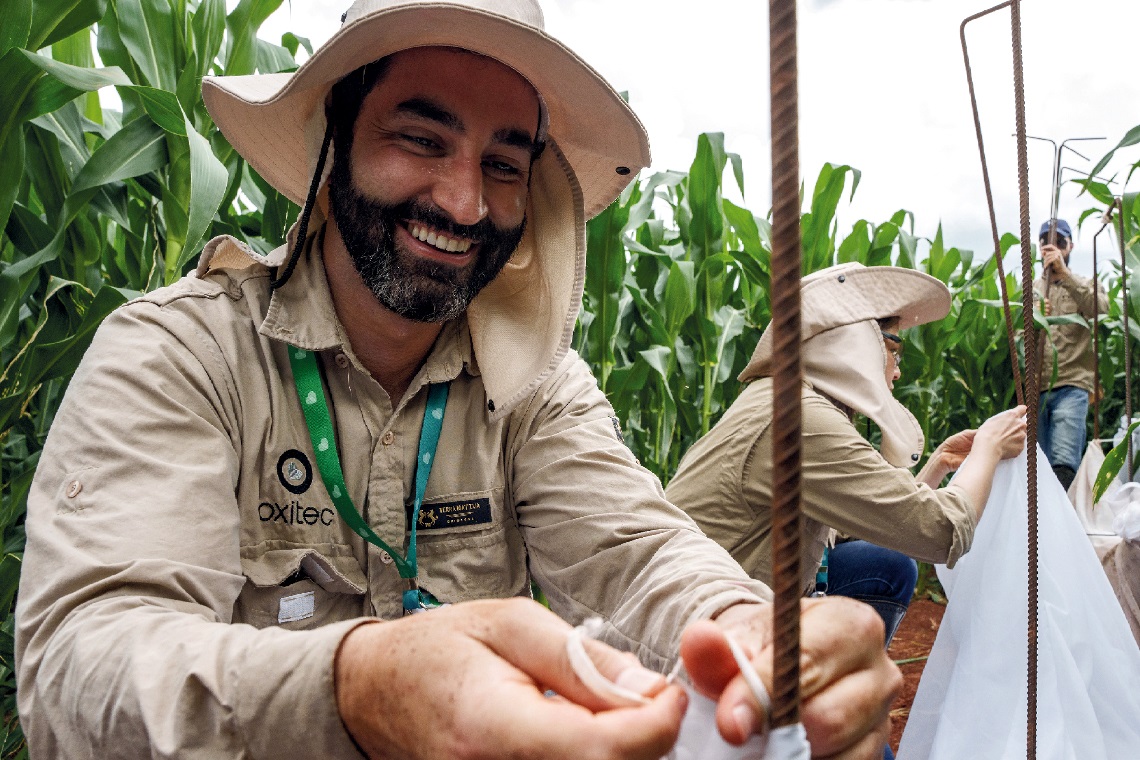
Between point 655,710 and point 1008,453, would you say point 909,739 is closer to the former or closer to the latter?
point 1008,453

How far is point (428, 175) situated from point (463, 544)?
0.48 m

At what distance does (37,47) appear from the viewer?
4.29 feet

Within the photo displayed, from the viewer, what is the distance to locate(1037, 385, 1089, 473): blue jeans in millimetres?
4184

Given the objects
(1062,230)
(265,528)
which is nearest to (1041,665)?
(265,528)

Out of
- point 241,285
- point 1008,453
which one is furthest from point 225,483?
point 1008,453

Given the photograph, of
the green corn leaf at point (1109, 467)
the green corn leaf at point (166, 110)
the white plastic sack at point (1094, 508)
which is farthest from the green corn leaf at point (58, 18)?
the white plastic sack at point (1094, 508)

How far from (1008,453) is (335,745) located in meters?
1.71

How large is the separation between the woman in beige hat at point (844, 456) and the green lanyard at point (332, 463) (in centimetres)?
85

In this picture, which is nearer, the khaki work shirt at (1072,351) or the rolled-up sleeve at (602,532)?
the rolled-up sleeve at (602,532)

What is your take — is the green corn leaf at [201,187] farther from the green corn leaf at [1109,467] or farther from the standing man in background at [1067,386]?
the standing man in background at [1067,386]

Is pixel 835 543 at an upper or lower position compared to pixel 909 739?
upper

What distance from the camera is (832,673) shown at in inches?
19.9

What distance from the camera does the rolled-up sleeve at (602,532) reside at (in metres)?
0.86

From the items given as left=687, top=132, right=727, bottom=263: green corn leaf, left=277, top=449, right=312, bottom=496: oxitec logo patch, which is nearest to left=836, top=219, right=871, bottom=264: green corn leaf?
left=687, top=132, right=727, bottom=263: green corn leaf
